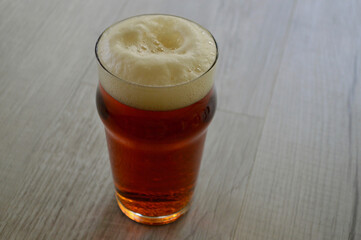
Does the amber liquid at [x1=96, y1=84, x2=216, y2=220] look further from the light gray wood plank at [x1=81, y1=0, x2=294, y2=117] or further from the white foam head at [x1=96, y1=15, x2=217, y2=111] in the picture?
the light gray wood plank at [x1=81, y1=0, x2=294, y2=117]

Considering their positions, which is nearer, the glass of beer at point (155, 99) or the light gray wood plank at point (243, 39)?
the glass of beer at point (155, 99)

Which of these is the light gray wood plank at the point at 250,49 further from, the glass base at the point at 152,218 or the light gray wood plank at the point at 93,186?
the glass base at the point at 152,218

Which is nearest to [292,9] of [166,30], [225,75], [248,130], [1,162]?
[225,75]

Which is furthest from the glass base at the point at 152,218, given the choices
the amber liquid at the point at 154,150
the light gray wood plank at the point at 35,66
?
the light gray wood plank at the point at 35,66

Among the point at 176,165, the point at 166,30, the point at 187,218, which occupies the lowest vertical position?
the point at 187,218

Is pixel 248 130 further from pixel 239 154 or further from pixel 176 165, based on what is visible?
pixel 176 165

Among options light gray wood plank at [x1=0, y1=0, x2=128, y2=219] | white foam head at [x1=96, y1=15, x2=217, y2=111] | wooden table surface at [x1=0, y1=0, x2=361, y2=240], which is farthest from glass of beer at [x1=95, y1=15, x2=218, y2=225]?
light gray wood plank at [x1=0, y1=0, x2=128, y2=219]

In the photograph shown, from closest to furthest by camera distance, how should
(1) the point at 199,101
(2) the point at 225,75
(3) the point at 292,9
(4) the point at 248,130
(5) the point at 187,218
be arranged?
(1) the point at 199,101, (5) the point at 187,218, (4) the point at 248,130, (2) the point at 225,75, (3) the point at 292,9

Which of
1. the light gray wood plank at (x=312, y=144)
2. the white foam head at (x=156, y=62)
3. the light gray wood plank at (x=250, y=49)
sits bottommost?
the light gray wood plank at (x=312, y=144)
